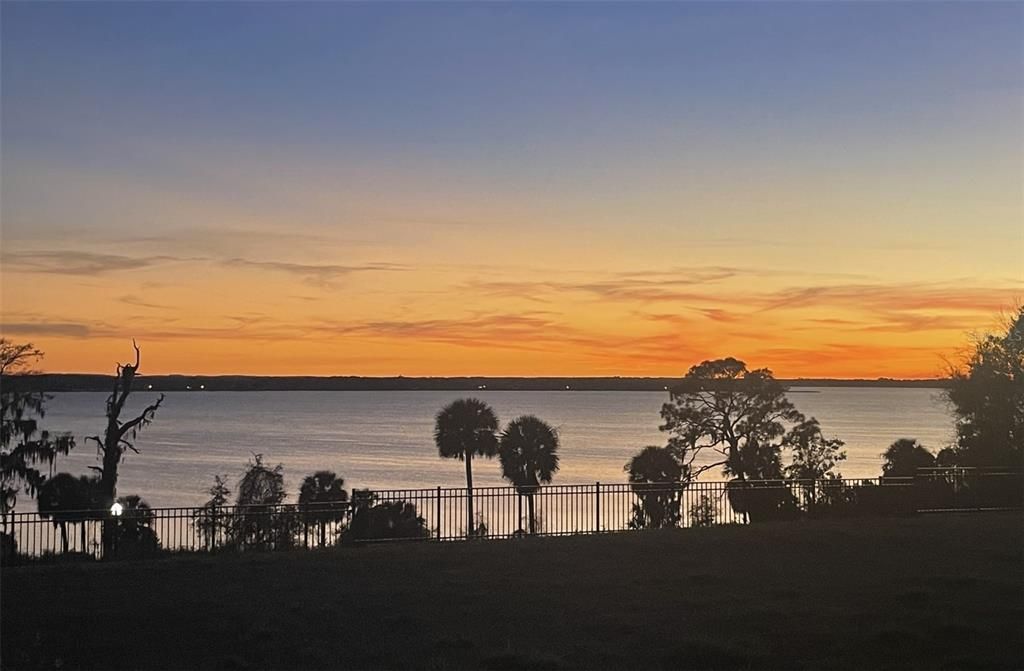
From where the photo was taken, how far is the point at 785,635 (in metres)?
13.0

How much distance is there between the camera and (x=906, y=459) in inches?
1629

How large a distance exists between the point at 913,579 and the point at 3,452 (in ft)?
91.7

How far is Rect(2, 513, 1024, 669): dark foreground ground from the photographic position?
39.6 feet

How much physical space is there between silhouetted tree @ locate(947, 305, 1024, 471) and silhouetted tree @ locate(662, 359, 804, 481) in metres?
7.68

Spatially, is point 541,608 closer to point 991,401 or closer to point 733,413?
point 991,401

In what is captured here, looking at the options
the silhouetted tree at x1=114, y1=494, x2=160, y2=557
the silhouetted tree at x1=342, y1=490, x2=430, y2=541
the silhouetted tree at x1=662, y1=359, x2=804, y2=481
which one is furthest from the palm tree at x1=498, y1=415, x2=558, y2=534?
the silhouetted tree at x1=114, y1=494, x2=160, y2=557

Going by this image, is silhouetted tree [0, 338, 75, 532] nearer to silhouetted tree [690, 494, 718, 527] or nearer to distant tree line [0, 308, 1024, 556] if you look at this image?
distant tree line [0, 308, 1024, 556]

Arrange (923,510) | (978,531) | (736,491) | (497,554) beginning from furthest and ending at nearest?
(736,491), (923,510), (978,531), (497,554)

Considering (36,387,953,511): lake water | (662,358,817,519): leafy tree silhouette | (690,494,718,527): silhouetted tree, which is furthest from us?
(36,387,953,511): lake water

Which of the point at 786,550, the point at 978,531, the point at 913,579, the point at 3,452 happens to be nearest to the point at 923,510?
the point at 978,531

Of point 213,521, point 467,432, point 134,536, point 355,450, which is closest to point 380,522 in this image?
point 134,536

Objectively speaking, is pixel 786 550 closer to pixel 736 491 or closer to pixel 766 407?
pixel 736 491

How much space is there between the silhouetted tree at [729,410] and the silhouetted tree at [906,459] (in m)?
4.63

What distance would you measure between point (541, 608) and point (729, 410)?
31.0 metres
